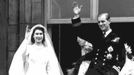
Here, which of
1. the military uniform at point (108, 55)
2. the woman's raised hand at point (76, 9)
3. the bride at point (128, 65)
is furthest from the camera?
the woman's raised hand at point (76, 9)

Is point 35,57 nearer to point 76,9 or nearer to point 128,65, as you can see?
point 76,9

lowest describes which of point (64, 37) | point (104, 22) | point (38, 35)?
point (64, 37)

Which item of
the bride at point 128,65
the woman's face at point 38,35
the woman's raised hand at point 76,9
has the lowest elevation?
the bride at point 128,65

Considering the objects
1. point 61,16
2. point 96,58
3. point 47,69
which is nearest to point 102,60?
point 96,58

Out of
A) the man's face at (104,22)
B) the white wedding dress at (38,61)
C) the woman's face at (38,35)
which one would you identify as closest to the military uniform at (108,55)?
the man's face at (104,22)

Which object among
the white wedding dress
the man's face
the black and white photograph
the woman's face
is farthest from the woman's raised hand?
the white wedding dress

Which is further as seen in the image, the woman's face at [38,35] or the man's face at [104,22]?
the woman's face at [38,35]

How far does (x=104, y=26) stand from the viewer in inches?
328

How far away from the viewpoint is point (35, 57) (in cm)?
877

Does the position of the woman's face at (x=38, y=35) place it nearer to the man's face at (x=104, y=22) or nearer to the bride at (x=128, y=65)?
the man's face at (x=104, y=22)

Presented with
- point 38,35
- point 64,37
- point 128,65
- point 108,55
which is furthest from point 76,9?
point 64,37

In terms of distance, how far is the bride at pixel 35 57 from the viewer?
873 cm

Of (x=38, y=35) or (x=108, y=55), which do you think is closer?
(x=108, y=55)

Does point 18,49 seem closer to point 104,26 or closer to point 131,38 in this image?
point 104,26
